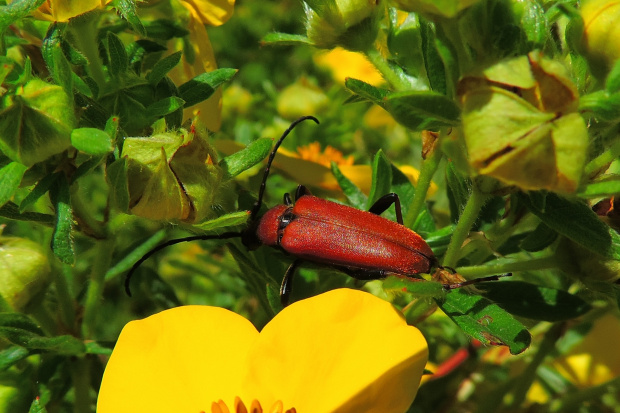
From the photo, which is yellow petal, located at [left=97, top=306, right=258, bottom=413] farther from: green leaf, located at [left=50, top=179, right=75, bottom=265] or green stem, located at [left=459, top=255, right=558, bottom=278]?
green stem, located at [left=459, top=255, right=558, bottom=278]

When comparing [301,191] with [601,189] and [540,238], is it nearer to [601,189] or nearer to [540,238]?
[540,238]

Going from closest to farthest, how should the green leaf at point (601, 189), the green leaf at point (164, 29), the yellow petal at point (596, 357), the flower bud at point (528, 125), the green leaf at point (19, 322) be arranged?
the flower bud at point (528, 125) < the green leaf at point (601, 189) < the green leaf at point (19, 322) < the green leaf at point (164, 29) < the yellow petal at point (596, 357)

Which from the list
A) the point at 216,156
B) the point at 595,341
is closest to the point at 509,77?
the point at 216,156

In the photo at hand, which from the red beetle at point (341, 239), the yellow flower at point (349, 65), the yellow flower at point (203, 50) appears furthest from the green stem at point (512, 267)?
the yellow flower at point (349, 65)

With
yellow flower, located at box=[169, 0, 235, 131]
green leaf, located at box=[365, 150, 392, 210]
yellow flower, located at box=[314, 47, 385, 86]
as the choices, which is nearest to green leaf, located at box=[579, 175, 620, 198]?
green leaf, located at box=[365, 150, 392, 210]

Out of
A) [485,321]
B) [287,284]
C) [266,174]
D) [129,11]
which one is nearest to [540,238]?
[485,321]

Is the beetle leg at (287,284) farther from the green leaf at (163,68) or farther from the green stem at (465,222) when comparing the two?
the green leaf at (163,68)
